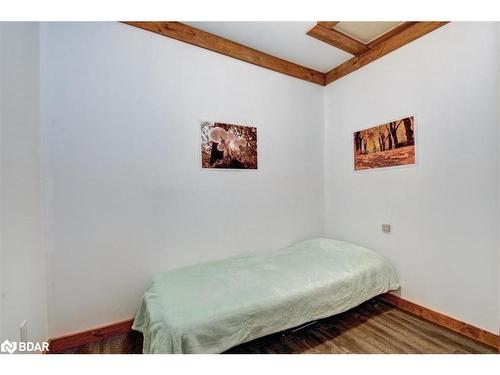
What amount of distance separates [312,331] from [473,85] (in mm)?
2230

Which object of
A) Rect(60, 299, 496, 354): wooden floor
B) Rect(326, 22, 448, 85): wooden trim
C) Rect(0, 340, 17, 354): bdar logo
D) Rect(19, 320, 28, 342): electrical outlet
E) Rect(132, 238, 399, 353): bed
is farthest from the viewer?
Rect(326, 22, 448, 85): wooden trim

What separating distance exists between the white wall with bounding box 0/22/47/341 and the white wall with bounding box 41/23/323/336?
0.12m

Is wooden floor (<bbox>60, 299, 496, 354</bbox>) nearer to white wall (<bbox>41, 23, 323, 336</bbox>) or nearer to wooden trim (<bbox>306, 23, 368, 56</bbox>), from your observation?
white wall (<bbox>41, 23, 323, 336</bbox>)

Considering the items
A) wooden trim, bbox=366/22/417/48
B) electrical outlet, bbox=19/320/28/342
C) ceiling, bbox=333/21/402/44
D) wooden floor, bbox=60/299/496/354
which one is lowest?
wooden floor, bbox=60/299/496/354

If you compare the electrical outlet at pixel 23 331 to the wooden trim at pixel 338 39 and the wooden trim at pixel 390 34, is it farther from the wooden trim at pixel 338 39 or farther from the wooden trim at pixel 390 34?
the wooden trim at pixel 390 34

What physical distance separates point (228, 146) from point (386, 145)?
1.56 meters

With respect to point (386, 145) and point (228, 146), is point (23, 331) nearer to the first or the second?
point (228, 146)

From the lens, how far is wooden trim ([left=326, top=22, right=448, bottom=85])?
1.92 m

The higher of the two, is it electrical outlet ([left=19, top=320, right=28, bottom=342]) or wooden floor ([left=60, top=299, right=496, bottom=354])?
electrical outlet ([left=19, top=320, right=28, bottom=342])

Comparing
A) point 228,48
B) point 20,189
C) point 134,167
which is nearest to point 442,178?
point 228,48

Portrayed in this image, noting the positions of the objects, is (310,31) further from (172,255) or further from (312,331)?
(312,331)

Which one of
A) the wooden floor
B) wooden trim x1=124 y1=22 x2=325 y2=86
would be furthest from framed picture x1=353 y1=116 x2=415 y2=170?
the wooden floor

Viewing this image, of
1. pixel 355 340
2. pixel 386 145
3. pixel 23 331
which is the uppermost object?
pixel 386 145

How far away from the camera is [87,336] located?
5.41 feet
